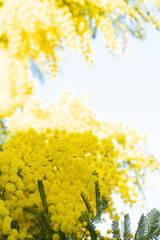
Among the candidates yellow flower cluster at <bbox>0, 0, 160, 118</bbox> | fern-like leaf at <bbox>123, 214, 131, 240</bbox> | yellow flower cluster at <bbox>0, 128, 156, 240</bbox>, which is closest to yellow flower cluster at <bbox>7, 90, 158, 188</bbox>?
yellow flower cluster at <bbox>0, 0, 160, 118</bbox>

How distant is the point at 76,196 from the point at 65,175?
168mm

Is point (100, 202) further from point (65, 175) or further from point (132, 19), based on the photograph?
point (132, 19)

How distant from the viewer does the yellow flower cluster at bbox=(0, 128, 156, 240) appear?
1580 millimetres

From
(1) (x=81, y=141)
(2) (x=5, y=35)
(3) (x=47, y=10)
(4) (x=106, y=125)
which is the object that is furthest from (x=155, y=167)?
(2) (x=5, y=35)

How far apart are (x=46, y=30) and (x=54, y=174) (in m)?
2.31

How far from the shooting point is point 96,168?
6.27ft

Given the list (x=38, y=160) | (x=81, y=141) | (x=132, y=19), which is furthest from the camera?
(x=132, y=19)

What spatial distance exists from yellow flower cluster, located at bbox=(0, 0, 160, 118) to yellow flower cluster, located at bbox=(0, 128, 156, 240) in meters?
1.54

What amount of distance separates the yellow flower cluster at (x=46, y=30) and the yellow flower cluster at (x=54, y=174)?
60.8 inches

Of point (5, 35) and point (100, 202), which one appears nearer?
point (100, 202)

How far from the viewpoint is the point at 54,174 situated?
5.82 feet

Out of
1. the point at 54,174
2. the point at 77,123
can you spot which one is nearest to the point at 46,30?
the point at 77,123

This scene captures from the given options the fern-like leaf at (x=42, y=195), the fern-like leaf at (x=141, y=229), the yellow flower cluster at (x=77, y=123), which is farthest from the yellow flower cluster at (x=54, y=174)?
the yellow flower cluster at (x=77, y=123)

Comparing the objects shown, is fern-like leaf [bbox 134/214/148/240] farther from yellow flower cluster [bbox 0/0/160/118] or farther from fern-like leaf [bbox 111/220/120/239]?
yellow flower cluster [bbox 0/0/160/118]
